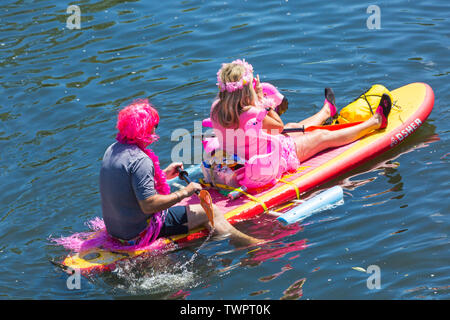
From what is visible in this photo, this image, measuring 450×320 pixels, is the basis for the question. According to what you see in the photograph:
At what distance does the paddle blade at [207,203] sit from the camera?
6363mm

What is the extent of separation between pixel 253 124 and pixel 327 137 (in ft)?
4.65

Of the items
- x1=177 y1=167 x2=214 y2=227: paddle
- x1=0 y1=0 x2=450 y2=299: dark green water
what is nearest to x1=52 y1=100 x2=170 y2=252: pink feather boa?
x1=0 y1=0 x2=450 y2=299: dark green water

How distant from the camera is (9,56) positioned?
458 inches

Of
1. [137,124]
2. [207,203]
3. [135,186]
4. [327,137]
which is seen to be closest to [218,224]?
[207,203]

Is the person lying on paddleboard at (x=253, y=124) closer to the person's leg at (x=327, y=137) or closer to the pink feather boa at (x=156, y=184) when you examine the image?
the person's leg at (x=327, y=137)

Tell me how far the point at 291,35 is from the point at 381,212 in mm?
5471

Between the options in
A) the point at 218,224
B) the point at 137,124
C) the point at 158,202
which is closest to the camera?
the point at 137,124

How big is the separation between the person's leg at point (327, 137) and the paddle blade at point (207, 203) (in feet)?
5.64

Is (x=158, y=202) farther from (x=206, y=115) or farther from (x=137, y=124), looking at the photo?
(x=206, y=115)

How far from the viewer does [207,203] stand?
6.40 metres

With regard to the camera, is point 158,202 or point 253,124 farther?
point 253,124

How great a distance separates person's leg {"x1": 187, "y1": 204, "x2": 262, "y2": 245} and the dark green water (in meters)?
0.13
